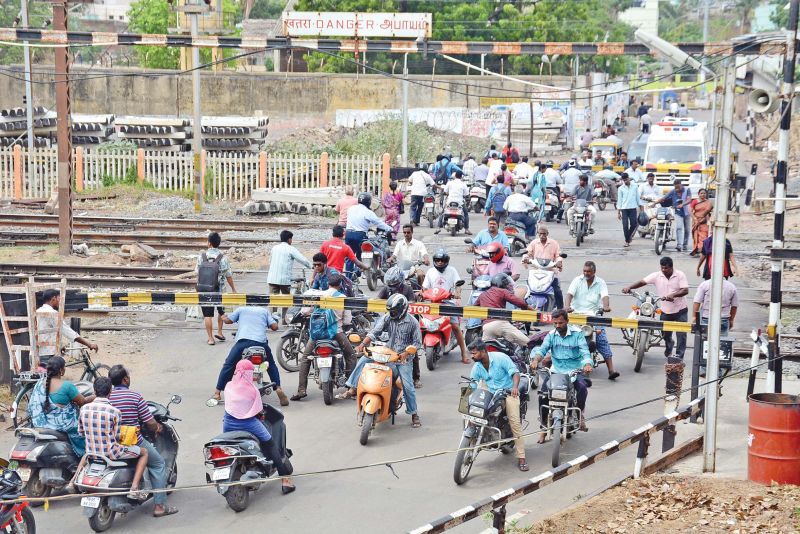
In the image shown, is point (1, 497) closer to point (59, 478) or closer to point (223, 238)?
point (59, 478)

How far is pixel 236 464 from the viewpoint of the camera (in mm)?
10148

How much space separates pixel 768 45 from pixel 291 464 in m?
9.05

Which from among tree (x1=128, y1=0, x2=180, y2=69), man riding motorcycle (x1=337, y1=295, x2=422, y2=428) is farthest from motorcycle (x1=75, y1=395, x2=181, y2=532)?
tree (x1=128, y1=0, x2=180, y2=69)

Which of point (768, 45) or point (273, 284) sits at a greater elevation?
point (768, 45)

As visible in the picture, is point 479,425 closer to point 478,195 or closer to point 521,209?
point 521,209

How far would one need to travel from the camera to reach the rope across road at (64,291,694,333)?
533 inches

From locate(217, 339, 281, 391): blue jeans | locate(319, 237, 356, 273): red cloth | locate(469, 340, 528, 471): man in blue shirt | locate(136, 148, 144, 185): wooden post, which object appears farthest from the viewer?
locate(136, 148, 144, 185): wooden post

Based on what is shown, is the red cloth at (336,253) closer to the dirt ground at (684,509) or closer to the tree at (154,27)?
the dirt ground at (684,509)

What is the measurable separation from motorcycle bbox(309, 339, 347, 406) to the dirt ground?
429 cm

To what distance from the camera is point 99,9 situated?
4926 inches

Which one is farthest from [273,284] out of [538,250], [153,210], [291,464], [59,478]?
[153,210]

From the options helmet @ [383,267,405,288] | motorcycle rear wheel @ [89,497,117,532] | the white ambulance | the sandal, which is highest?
the white ambulance

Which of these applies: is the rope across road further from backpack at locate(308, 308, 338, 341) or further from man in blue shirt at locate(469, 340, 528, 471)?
man in blue shirt at locate(469, 340, 528, 471)

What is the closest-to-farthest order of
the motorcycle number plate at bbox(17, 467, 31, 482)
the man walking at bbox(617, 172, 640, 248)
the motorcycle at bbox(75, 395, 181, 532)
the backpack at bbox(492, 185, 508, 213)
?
the motorcycle at bbox(75, 395, 181, 532) → the motorcycle number plate at bbox(17, 467, 31, 482) → the man walking at bbox(617, 172, 640, 248) → the backpack at bbox(492, 185, 508, 213)
